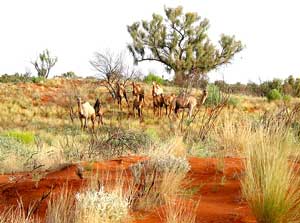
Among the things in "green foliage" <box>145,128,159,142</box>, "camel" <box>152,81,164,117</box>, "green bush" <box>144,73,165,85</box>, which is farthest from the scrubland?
"green bush" <box>144,73,165,85</box>

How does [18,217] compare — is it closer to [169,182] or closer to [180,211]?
[180,211]

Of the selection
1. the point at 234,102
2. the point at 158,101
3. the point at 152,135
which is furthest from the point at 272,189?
the point at 234,102

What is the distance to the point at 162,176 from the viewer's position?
7.02 meters

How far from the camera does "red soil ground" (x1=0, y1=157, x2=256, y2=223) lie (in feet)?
18.1

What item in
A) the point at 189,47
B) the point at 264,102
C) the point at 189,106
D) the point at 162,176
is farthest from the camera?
the point at 189,47

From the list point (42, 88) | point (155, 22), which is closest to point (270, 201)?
point (42, 88)

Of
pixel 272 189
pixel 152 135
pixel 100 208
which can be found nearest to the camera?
pixel 100 208

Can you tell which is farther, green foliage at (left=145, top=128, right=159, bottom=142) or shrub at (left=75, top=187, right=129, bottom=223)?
green foliage at (left=145, top=128, right=159, bottom=142)

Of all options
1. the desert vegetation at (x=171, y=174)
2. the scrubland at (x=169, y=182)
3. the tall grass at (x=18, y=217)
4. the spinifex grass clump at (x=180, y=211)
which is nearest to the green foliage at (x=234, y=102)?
the desert vegetation at (x=171, y=174)

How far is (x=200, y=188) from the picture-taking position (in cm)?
692

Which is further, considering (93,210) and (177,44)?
(177,44)

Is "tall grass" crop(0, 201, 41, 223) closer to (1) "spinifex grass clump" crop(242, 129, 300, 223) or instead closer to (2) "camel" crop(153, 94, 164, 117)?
(1) "spinifex grass clump" crop(242, 129, 300, 223)

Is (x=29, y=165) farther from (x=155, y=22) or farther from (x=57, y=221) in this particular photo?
(x=155, y=22)

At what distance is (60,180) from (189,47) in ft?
128
